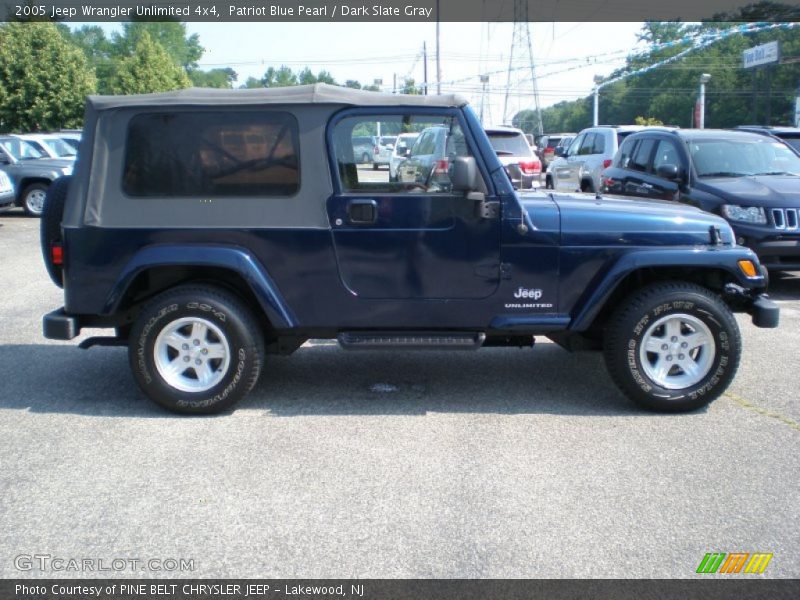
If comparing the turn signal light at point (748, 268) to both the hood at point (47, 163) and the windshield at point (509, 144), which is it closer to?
the windshield at point (509, 144)

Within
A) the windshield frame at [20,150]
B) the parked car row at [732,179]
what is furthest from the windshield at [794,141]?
the windshield frame at [20,150]

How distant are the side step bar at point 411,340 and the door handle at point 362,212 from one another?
2.53 ft

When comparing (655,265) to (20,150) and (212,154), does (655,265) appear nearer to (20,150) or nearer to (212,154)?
(212,154)

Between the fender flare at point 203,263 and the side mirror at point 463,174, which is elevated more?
the side mirror at point 463,174

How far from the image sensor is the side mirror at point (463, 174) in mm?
5016

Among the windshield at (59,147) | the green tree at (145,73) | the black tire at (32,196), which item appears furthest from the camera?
the green tree at (145,73)

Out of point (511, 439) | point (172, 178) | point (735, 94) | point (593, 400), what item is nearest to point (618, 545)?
point (511, 439)

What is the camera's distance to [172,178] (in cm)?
525

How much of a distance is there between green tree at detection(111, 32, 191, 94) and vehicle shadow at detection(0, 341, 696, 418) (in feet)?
136

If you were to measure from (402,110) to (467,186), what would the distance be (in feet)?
2.29

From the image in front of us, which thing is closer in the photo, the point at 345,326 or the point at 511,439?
the point at 511,439

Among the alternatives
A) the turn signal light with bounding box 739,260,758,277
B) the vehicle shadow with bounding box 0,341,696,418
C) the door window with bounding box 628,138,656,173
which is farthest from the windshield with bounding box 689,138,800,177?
the turn signal light with bounding box 739,260,758,277

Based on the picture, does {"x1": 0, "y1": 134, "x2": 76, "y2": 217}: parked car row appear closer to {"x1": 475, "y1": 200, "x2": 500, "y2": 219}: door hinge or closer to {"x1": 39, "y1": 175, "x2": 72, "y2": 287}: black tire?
{"x1": 39, "y1": 175, "x2": 72, "y2": 287}: black tire

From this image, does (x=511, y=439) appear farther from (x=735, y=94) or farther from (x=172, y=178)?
(x=735, y=94)
